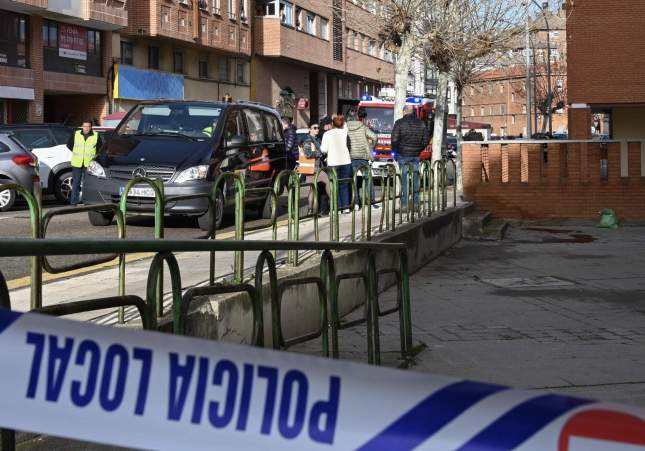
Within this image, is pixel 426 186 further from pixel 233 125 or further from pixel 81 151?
pixel 81 151

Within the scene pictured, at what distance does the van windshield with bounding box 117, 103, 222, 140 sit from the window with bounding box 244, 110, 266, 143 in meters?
0.85

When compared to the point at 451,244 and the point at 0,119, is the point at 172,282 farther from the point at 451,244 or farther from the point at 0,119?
the point at 0,119

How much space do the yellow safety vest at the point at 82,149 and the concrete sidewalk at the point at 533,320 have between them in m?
7.24

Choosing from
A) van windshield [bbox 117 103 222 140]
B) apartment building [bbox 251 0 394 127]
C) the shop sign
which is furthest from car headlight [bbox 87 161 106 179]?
apartment building [bbox 251 0 394 127]

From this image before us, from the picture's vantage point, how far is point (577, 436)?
66.9 inches

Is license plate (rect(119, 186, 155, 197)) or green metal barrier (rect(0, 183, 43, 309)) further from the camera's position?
license plate (rect(119, 186, 155, 197))

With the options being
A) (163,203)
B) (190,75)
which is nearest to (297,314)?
(163,203)

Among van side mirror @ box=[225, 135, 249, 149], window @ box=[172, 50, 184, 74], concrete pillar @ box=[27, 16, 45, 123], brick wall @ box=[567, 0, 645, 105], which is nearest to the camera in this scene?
van side mirror @ box=[225, 135, 249, 149]

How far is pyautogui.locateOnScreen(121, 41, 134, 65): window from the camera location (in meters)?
42.8

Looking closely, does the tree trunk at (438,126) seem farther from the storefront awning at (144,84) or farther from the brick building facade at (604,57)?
the storefront awning at (144,84)

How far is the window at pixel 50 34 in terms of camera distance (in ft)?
122

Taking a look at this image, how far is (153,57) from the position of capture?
1785 inches

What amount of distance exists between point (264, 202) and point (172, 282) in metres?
4.88

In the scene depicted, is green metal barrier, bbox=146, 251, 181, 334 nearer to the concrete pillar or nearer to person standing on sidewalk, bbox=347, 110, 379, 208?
person standing on sidewalk, bbox=347, 110, 379, 208
